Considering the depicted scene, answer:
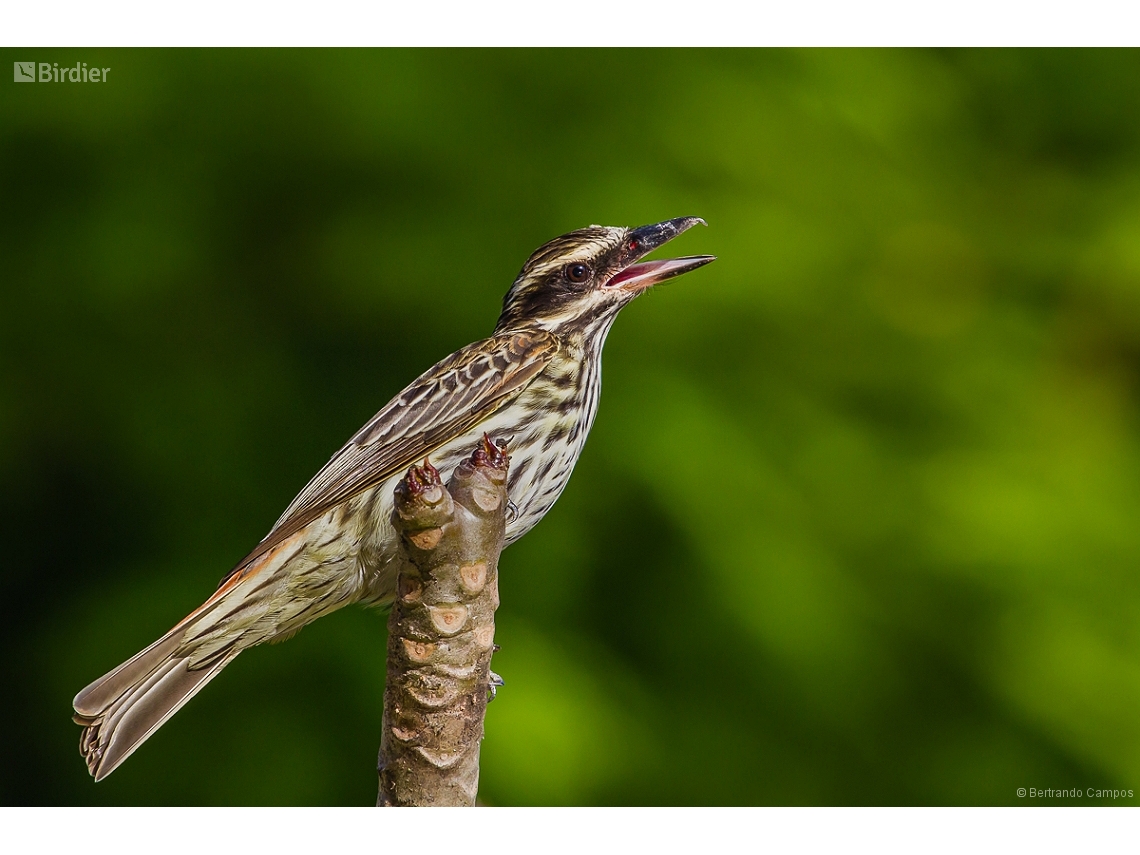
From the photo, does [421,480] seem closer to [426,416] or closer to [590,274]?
[426,416]

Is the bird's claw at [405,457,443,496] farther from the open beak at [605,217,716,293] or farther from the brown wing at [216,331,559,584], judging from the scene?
the open beak at [605,217,716,293]

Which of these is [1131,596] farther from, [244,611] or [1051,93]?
[244,611]

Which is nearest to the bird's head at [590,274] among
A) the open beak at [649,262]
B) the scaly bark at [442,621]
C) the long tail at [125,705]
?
the open beak at [649,262]

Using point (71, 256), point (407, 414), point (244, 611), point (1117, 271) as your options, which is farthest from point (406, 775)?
point (1117, 271)

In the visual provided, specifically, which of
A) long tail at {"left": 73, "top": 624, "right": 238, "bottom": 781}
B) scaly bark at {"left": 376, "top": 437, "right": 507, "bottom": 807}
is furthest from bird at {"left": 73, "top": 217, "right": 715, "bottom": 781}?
scaly bark at {"left": 376, "top": 437, "right": 507, "bottom": 807}

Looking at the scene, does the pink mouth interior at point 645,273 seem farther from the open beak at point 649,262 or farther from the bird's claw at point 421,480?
the bird's claw at point 421,480

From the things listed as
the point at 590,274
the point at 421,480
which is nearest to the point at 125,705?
the point at 421,480

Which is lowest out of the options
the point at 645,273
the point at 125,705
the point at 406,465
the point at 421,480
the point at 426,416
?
the point at 125,705

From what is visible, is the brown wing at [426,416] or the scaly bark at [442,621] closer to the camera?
the scaly bark at [442,621]
